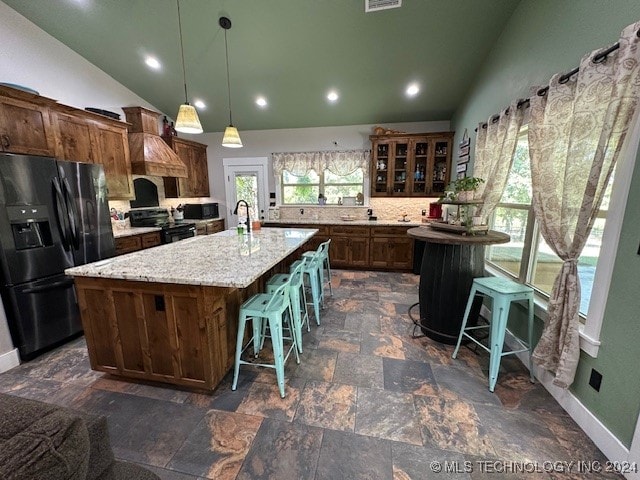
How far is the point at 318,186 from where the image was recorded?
5.39 m

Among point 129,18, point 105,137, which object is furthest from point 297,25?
point 105,137

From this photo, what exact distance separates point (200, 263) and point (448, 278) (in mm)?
2064

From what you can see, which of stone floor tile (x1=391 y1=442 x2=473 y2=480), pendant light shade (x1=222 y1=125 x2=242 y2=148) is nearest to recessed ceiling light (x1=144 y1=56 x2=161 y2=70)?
pendant light shade (x1=222 y1=125 x2=242 y2=148)

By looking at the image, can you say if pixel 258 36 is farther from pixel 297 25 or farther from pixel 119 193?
pixel 119 193

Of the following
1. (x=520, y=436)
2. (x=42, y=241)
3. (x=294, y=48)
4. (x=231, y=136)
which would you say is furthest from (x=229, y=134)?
(x=520, y=436)

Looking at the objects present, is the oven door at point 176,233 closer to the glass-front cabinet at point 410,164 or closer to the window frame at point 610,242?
the glass-front cabinet at point 410,164

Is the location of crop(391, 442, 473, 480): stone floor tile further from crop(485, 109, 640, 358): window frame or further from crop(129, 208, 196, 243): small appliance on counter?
crop(129, 208, 196, 243): small appliance on counter

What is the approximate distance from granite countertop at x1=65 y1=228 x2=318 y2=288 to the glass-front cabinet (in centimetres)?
270

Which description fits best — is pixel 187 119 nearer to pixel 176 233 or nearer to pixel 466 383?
pixel 176 233

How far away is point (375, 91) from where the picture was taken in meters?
4.08

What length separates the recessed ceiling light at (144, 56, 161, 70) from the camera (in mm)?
3731

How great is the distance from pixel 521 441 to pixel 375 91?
14.1ft

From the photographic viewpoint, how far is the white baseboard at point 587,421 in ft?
4.57

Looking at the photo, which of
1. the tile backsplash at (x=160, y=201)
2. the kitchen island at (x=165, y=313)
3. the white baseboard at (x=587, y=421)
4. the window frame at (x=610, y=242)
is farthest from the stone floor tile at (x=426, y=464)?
the tile backsplash at (x=160, y=201)
